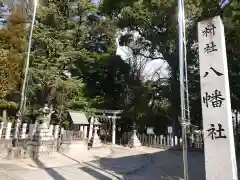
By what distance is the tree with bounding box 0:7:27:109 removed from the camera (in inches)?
523

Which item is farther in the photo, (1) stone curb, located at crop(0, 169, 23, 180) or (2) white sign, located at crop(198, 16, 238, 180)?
(1) stone curb, located at crop(0, 169, 23, 180)

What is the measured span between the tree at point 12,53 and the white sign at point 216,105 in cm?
1090

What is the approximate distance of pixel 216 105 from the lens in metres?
4.60

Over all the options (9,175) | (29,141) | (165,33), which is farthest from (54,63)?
(9,175)

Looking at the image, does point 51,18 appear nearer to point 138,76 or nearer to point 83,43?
point 83,43

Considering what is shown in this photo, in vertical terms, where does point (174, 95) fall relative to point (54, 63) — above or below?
below

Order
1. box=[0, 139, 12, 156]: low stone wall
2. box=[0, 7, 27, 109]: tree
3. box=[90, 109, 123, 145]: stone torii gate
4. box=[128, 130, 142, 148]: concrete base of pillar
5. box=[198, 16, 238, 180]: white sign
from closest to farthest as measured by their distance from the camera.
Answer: box=[198, 16, 238, 180]: white sign → box=[0, 139, 12, 156]: low stone wall → box=[0, 7, 27, 109]: tree → box=[128, 130, 142, 148]: concrete base of pillar → box=[90, 109, 123, 145]: stone torii gate

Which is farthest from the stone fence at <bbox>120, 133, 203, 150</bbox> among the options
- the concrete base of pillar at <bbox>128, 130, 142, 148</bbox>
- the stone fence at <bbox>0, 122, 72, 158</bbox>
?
the stone fence at <bbox>0, 122, 72, 158</bbox>

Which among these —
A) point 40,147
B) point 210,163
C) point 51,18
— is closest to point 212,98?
point 210,163

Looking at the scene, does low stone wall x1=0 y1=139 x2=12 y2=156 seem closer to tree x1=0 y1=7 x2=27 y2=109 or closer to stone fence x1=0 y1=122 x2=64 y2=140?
stone fence x1=0 y1=122 x2=64 y2=140

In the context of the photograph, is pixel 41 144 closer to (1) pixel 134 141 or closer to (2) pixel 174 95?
(1) pixel 134 141

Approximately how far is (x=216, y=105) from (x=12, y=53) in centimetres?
1169

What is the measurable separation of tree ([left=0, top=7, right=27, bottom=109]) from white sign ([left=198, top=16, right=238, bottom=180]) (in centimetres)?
1090

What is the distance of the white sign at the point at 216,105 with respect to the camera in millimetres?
4383
